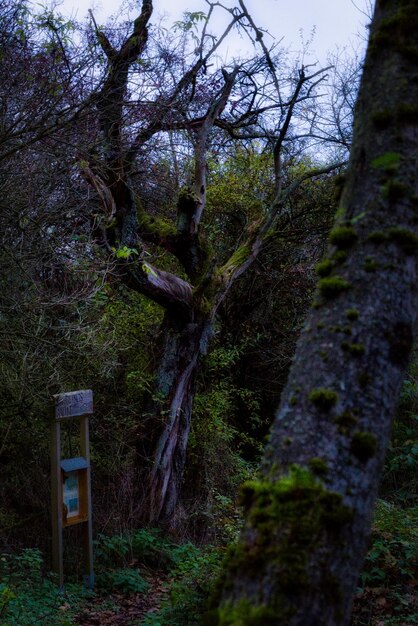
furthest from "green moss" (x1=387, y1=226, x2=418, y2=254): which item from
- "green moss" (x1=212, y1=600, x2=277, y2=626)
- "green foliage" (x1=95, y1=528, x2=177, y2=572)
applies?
"green foliage" (x1=95, y1=528, x2=177, y2=572)

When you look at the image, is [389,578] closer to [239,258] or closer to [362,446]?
[362,446]

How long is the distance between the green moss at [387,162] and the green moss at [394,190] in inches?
2.0

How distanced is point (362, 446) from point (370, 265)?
62cm

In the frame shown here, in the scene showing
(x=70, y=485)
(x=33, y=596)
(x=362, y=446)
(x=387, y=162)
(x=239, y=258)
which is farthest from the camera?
(x=239, y=258)

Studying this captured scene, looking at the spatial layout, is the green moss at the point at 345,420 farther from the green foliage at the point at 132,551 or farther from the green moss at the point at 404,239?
the green foliage at the point at 132,551

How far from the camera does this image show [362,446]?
75.9 inches

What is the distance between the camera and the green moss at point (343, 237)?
2195 millimetres

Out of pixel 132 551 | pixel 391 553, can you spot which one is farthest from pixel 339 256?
pixel 132 551

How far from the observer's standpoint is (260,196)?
11148mm

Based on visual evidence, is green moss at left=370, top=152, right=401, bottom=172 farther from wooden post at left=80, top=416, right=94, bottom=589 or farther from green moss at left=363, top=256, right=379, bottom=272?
wooden post at left=80, top=416, right=94, bottom=589

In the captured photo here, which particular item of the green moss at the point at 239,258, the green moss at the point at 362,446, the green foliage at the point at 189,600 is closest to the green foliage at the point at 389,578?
the green foliage at the point at 189,600

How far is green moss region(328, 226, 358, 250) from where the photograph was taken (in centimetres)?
220

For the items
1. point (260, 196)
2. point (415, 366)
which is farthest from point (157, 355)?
point (415, 366)

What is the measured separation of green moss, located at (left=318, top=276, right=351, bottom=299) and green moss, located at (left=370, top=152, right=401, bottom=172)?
0.43 meters
